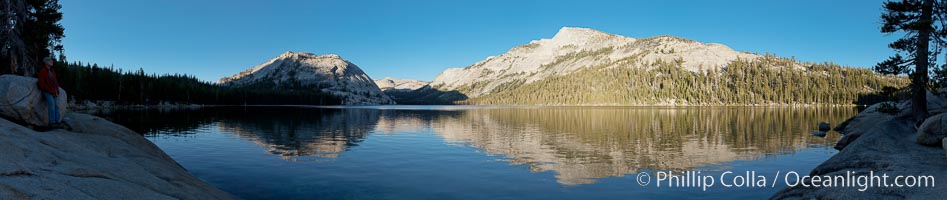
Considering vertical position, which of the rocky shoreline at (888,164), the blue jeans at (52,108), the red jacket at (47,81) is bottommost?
the rocky shoreline at (888,164)

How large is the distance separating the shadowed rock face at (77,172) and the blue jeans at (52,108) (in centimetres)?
203

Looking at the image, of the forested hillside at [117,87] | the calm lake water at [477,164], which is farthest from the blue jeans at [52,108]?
the forested hillside at [117,87]

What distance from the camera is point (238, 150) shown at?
36.3m

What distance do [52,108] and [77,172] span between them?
11.3 metres

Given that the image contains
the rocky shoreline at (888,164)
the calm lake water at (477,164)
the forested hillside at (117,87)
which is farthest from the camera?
the forested hillside at (117,87)

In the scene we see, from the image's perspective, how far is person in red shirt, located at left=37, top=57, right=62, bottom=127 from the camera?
19812mm

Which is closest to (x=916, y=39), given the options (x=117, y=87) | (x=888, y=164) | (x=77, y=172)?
(x=888, y=164)

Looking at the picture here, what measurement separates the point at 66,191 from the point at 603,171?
24.5 meters

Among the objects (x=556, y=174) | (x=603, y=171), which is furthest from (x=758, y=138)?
(x=556, y=174)

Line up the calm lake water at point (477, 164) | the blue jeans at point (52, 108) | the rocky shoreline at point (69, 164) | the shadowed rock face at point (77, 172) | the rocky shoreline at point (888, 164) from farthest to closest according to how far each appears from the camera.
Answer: the calm lake water at point (477, 164), the blue jeans at point (52, 108), the rocky shoreline at point (888, 164), the rocky shoreline at point (69, 164), the shadowed rock face at point (77, 172)

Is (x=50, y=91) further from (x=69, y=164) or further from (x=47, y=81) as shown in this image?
(x=69, y=164)

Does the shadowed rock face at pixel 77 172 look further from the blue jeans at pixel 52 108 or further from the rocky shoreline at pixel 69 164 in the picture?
the blue jeans at pixel 52 108

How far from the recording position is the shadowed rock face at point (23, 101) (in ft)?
61.5

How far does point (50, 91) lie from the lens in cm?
2012
